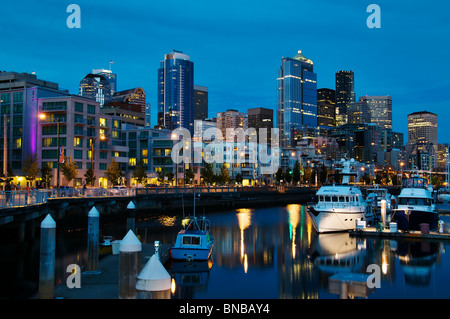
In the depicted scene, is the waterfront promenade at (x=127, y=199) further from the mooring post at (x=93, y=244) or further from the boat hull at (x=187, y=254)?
the boat hull at (x=187, y=254)

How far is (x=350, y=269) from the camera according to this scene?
3681cm

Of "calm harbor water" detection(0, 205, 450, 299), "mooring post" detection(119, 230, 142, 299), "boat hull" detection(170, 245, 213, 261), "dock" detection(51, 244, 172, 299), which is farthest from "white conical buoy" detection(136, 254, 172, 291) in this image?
"boat hull" detection(170, 245, 213, 261)

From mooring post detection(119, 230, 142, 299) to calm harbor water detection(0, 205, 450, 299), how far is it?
24.3ft

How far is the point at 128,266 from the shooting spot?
21562 millimetres

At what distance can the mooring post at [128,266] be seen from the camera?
2159 centimetres

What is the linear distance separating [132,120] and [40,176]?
258 feet

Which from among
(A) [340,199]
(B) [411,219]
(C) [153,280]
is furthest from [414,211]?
(C) [153,280]

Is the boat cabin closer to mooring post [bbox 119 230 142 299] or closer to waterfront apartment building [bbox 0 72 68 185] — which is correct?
mooring post [bbox 119 230 142 299]

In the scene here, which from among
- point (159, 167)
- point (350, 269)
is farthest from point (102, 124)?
point (350, 269)

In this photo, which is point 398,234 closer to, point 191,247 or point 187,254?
point 191,247

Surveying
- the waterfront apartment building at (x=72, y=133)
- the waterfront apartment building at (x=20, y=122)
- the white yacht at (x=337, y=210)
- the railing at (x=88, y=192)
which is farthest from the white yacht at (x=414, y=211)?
the waterfront apartment building at (x=20, y=122)

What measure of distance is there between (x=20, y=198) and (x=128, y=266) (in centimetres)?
2337

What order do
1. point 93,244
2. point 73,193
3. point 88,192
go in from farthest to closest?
point 88,192 < point 73,193 < point 93,244
